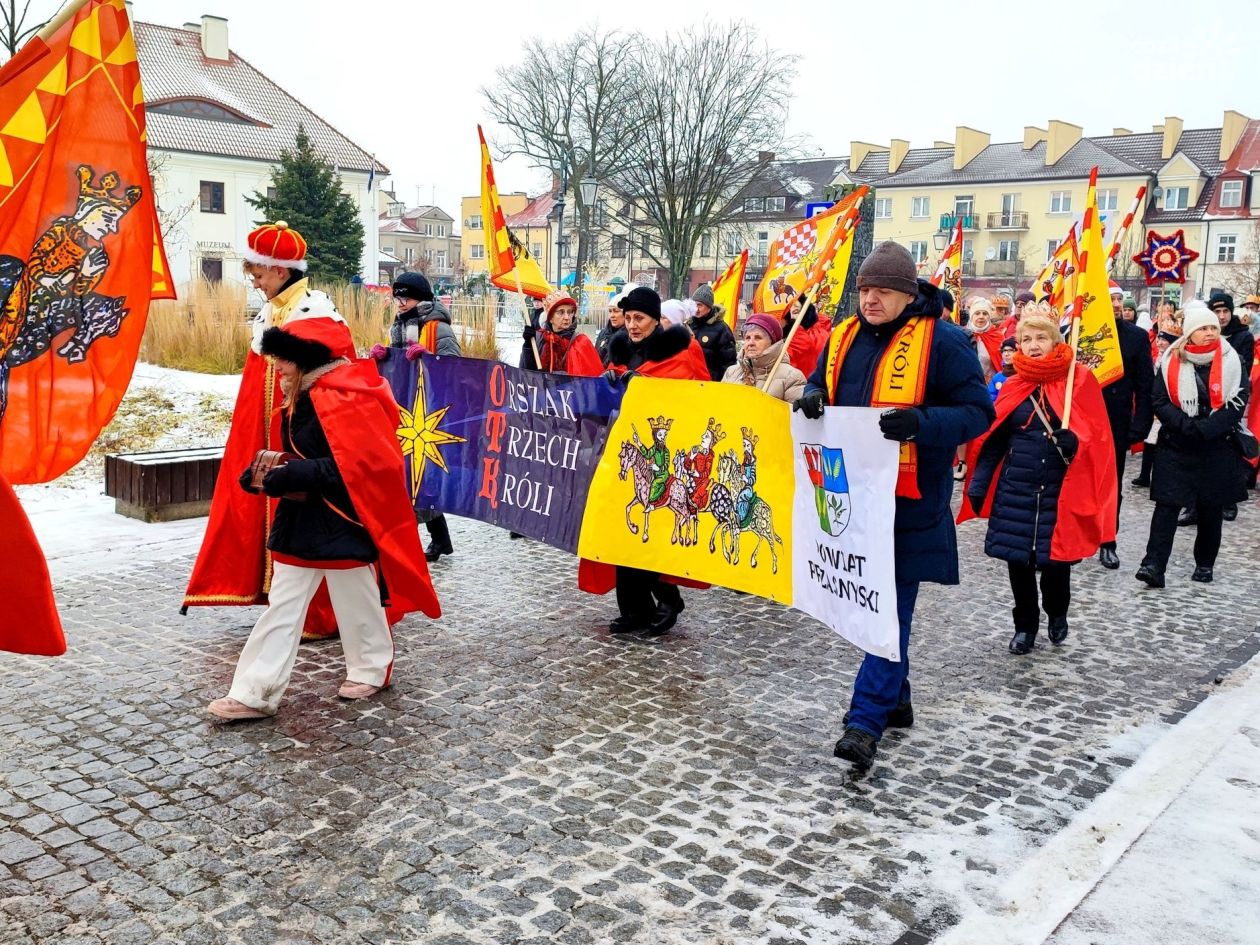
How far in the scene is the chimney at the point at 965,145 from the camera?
243 feet

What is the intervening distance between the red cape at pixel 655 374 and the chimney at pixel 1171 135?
71.7 m

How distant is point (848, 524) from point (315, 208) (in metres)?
37.7

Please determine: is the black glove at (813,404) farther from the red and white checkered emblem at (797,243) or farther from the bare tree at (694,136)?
the bare tree at (694,136)

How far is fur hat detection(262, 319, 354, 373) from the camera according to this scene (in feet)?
16.5

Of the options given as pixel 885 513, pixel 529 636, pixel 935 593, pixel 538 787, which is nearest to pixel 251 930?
pixel 538 787

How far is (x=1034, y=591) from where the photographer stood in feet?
22.0

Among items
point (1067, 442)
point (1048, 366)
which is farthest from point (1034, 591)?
point (1048, 366)

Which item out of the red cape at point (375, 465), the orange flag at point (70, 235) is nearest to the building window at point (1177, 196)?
the red cape at point (375, 465)

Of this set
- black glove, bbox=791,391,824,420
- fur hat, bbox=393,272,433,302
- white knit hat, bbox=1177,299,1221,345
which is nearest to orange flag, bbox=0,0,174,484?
black glove, bbox=791,391,824,420

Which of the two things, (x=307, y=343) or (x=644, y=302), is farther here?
(x=644, y=302)

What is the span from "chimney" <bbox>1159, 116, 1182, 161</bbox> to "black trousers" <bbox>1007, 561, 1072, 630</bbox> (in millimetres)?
71060

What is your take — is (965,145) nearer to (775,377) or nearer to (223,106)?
(223,106)

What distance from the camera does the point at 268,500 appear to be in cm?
614

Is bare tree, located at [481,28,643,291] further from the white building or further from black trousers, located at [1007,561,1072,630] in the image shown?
black trousers, located at [1007,561,1072,630]
